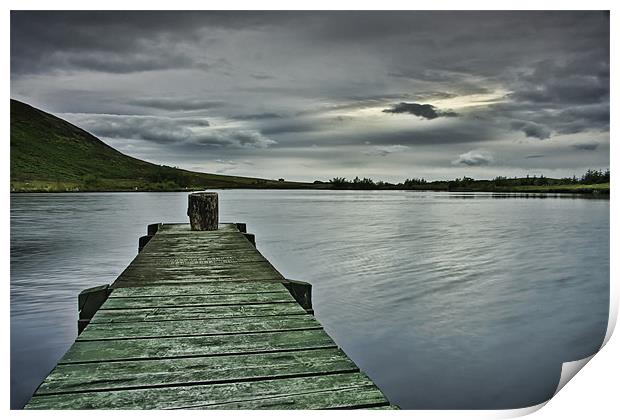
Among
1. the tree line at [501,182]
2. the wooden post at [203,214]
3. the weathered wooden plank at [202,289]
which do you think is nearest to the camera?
the weathered wooden plank at [202,289]

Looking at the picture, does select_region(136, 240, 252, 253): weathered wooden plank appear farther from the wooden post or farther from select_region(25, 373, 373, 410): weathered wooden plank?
select_region(25, 373, 373, 410): weathered wooden plank

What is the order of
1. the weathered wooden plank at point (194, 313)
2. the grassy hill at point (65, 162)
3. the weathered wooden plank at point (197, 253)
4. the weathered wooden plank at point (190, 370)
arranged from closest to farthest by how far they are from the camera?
the weathered wooden plank at point (190, 370)
the weathered wooden plank at point (194, 313)
the weathered wooden plank at point (197, 253)
the grassy hill at point (65, 162)

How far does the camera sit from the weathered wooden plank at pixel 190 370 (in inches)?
66.5

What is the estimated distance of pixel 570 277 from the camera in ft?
27.1

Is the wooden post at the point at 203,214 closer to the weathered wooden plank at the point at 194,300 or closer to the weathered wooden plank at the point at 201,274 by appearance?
the weathered wooden plank at the point at 201,274

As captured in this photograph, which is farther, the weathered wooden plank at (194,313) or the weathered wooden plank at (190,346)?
the weathered wooden plank at (194,313)

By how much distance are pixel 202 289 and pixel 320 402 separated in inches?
69.8

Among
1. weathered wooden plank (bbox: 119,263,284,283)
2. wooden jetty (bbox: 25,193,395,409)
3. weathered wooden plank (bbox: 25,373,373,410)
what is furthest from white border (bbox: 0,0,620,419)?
weathered wooden plank (bbox: 25,373,373,410)

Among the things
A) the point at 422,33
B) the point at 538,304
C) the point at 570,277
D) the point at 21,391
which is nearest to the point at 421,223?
the point at 570,277

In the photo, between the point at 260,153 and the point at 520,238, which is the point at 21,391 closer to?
the point at 260,153

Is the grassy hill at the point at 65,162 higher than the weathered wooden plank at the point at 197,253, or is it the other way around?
the grassy hill at the point at 65,162

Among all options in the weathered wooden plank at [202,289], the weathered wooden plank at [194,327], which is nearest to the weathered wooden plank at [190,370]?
the weathered wooden plank at [194,327]

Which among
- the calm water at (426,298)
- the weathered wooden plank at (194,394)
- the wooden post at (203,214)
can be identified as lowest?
the calm water at (426,298)
